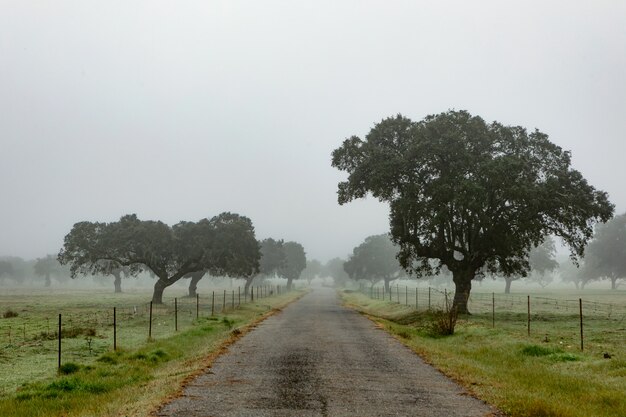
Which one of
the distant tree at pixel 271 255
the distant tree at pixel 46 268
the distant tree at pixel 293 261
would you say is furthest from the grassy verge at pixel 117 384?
the distant tree at pixel 46 268

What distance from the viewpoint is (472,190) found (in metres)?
36.0

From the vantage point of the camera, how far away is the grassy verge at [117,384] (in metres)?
11.6

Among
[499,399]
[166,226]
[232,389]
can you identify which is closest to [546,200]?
[499,399]

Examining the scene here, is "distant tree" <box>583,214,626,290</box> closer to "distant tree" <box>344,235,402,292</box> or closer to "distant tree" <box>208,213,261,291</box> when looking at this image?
"distant tree" <box>344,235,402,292</box>

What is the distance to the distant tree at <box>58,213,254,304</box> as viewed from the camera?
193 ft

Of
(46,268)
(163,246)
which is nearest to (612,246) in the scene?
(163,246)

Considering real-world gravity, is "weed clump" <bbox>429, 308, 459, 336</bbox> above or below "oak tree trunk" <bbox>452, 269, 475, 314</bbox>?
below

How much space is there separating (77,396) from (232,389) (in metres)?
3.87

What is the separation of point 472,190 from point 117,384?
1076 inches

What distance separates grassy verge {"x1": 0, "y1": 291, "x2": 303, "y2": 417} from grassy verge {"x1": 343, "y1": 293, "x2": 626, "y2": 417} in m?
7.51

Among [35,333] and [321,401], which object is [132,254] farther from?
[321,401]

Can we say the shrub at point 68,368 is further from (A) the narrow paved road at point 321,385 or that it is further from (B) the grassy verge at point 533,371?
(B) the grassy verge at point 533,371

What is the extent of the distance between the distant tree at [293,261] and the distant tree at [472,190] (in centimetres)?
10040

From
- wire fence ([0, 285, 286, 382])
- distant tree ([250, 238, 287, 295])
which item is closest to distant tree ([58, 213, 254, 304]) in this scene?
wire fence ([0, 285, 286, 382])
